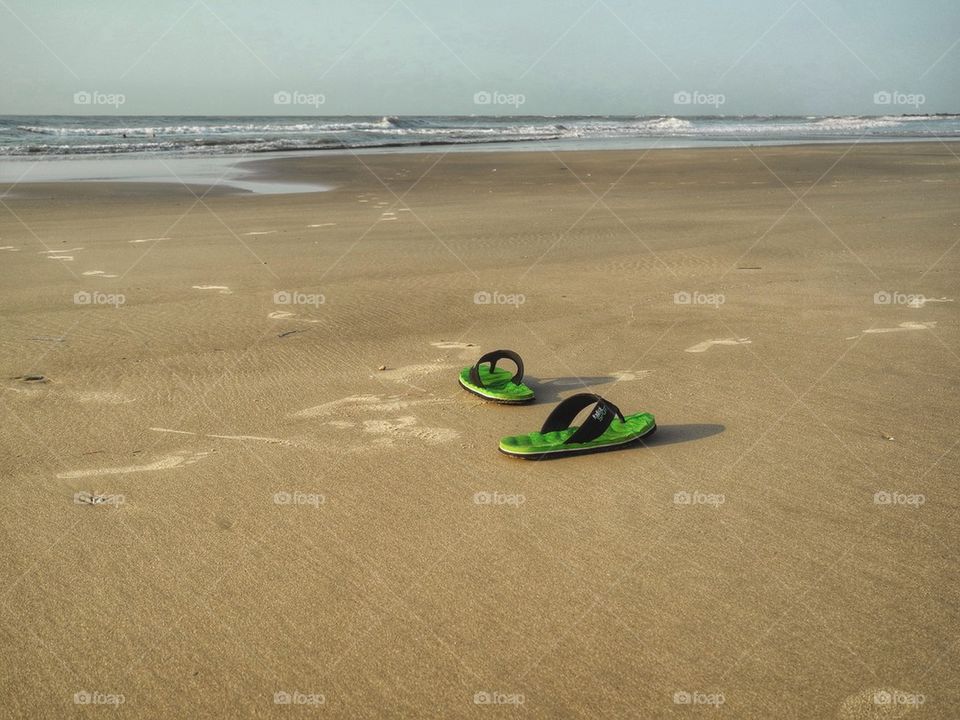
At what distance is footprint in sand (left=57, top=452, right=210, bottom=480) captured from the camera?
3609 millimetres

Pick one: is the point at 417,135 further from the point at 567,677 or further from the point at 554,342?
the point at 567,677

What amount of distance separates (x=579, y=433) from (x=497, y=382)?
0.94 m

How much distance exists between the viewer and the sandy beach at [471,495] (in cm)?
235

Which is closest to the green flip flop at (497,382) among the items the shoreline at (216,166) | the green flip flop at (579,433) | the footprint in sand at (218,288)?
the green flip flop at (579,433)

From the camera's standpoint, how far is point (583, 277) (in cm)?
760

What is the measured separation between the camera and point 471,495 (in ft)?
11.2

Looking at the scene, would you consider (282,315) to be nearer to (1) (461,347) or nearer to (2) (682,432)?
(1) (461,347)

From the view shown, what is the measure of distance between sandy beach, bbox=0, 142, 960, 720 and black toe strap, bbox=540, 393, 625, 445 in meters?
0.12

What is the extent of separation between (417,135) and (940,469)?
3780 centimetres

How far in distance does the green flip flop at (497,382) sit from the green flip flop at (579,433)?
20.7 inches

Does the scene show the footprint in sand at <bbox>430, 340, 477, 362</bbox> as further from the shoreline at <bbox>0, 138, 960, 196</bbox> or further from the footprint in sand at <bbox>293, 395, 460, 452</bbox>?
the shoreline at <bbox>0, 138, 960, 196</bbox>

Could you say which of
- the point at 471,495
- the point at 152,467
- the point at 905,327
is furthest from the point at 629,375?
the point at 152,467

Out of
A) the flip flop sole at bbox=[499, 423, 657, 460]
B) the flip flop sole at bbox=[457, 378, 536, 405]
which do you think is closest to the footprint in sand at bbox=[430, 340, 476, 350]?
the flip flop sole at bbox=[457, 378, 536, 405]

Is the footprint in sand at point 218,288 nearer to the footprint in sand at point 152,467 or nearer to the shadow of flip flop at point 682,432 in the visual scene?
the footprint in sand at point 152,467
